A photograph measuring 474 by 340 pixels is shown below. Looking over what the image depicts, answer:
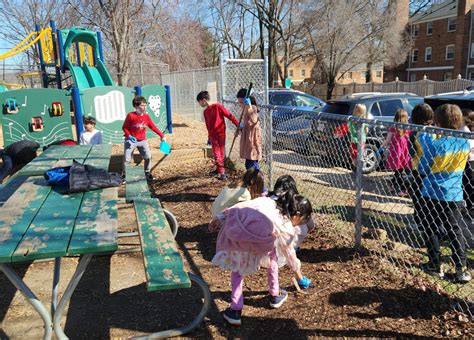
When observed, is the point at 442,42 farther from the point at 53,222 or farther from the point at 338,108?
the point at 53,222

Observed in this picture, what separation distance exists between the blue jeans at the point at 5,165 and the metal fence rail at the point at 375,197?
13.3ft

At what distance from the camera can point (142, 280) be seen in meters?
3.83

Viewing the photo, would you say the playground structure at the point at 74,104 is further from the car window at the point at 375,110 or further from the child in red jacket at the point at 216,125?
the car window at the point at 375,110

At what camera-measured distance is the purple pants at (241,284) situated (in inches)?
119

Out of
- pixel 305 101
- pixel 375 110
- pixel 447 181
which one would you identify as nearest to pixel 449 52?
pixel 305 101

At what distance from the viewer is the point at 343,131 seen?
7.04 meters

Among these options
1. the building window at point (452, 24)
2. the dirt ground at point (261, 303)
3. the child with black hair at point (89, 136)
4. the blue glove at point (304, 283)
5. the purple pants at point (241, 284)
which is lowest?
the dirt ground at point (261, 303)

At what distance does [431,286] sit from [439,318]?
0.43m

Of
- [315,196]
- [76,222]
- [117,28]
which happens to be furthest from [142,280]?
[117,28]

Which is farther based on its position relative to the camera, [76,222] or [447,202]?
[447,202]

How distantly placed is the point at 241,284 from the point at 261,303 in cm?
42

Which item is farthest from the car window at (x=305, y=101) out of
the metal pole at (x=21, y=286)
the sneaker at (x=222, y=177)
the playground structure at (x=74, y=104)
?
the metal pole at (x=21, y=286)

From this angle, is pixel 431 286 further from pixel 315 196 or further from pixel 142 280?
pixel 315 196

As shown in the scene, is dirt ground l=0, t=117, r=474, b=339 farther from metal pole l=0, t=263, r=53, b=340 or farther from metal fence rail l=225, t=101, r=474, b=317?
metal pole l=0, t=263, r=53, b=340
